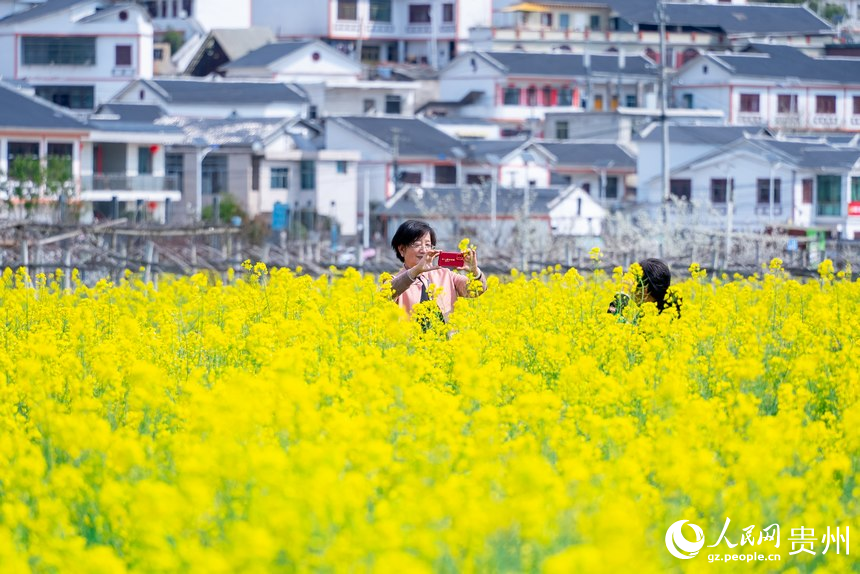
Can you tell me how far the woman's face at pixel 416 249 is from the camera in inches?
292

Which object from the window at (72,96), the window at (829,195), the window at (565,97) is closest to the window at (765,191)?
the window at (829,195)

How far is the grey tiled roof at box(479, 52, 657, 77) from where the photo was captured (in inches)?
1983

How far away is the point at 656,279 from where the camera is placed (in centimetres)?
770

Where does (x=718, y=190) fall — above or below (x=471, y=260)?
above

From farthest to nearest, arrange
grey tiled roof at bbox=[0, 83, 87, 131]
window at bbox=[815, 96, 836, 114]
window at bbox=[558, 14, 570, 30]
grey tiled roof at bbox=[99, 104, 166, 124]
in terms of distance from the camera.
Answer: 1. window at bbox=[558, 14, 570, 30]
2. window at bbox=[815, 96, 836, 114]
3. grey tiled roof at bbox=[99, 104, 166, 124]
4. grey tiled roof at bbox=[0, 83, 87, 131]

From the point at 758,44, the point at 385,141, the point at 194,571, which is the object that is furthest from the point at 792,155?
the point at 194,571

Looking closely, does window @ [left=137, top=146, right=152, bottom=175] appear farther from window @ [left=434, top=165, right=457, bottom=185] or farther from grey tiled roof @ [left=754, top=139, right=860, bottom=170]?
grey tiled roof @ [left=754, top=139, right=860, bottom=170]

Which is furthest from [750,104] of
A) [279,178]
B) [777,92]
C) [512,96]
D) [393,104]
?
[279,178]

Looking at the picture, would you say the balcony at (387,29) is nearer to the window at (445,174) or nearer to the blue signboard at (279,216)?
the window at (445,174)

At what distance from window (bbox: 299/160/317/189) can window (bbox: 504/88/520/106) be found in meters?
12.2

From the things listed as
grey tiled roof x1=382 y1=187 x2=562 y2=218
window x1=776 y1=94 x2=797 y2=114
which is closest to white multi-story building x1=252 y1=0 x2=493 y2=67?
window x1=776 y1=94 x2=797 y2=114

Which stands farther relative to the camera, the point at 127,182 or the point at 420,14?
the point at 420,14

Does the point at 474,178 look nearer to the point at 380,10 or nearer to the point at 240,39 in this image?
the point at 240,39

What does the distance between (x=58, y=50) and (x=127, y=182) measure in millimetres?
13001
